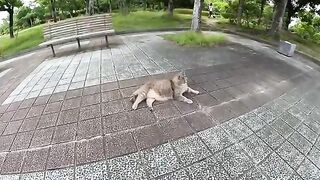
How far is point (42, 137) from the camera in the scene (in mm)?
3826

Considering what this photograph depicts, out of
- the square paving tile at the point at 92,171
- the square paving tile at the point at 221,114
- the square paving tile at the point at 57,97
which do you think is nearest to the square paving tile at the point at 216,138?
the square paving tile at the point at 221,114

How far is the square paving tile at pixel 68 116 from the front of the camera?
4132 mm

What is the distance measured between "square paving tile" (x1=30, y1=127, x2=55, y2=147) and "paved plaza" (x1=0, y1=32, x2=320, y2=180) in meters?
0.02

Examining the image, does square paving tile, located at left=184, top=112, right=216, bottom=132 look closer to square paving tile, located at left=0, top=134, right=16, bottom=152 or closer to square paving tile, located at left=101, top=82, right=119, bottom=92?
square paving tile, located at left=101, top=82, right=119, bottom=92

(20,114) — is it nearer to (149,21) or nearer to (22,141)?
(22,141)

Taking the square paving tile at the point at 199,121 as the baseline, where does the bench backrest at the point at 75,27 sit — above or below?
above

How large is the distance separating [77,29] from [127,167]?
654 cm

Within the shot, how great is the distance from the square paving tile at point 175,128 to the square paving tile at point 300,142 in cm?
162

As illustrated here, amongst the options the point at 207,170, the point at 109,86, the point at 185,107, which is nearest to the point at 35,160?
the point at 109,86

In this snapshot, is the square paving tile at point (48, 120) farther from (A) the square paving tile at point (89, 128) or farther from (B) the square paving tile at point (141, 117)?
(B) the square paving tile at point (141, 117)

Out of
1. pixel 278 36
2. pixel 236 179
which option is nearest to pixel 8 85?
pixel 236 179

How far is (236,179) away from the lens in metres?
3.16

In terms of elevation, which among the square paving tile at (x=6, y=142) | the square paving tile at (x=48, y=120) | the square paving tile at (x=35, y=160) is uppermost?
the square paving tile at (x=48, y=120)

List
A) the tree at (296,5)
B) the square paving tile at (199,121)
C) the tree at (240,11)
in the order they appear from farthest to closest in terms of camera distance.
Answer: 1. the tree at (296,5)
2. the tree at (240,11)
3. the square paving tile at (199,121)
